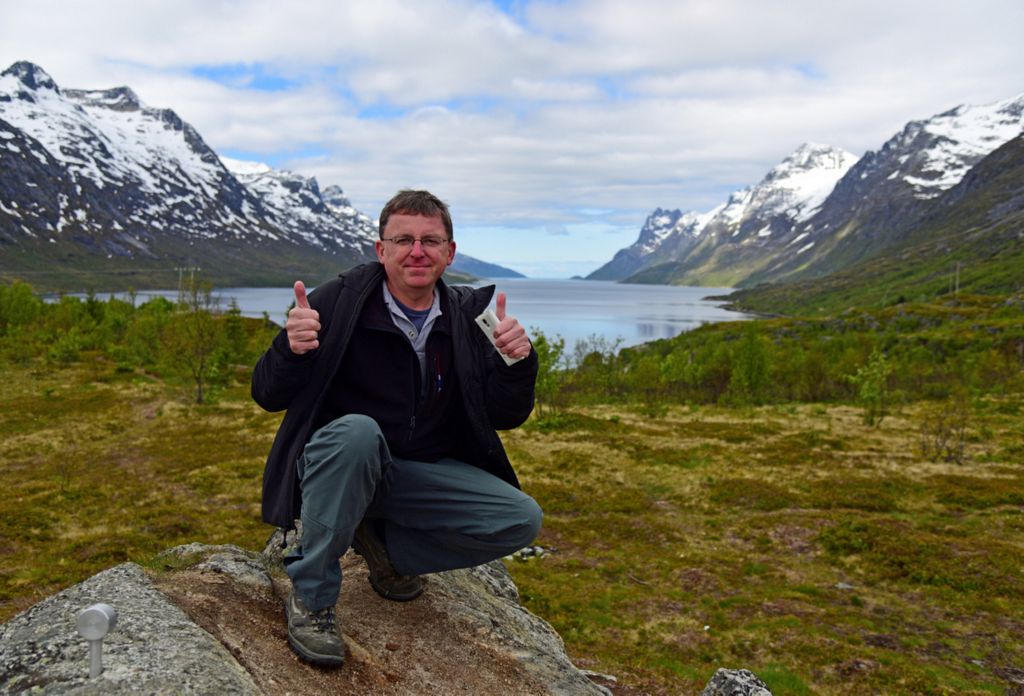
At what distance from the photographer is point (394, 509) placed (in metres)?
6.37

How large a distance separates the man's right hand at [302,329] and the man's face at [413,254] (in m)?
0.95

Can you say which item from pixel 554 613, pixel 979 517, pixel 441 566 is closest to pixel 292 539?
pixel 441 566

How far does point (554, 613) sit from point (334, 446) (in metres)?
10.7

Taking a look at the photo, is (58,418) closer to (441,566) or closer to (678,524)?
(678,524)

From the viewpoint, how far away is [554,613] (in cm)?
1445

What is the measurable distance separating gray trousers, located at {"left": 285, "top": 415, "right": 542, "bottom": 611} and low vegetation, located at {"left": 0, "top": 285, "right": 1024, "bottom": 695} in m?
6.11

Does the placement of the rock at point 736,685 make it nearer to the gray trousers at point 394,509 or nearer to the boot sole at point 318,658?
the gray trousers at point 394,509

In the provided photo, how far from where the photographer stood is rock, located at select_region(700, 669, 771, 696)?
7.93 meters

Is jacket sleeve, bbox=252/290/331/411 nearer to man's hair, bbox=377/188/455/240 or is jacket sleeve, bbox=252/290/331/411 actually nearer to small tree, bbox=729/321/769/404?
man's hair, bbox=377/188/455/240

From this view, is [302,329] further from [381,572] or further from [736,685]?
[736,685]

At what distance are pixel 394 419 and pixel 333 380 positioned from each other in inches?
26.1

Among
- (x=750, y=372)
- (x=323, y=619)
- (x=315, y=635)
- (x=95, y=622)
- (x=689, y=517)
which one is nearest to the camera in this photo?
(x=95, y=622)

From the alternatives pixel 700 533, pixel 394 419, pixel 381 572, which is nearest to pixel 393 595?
pixel 381 572

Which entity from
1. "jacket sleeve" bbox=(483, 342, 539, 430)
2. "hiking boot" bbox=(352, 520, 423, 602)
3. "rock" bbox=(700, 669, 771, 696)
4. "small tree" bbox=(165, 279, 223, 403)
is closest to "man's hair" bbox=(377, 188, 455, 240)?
"jacket sleeve" bbox=(483, 342, 539, 430)
